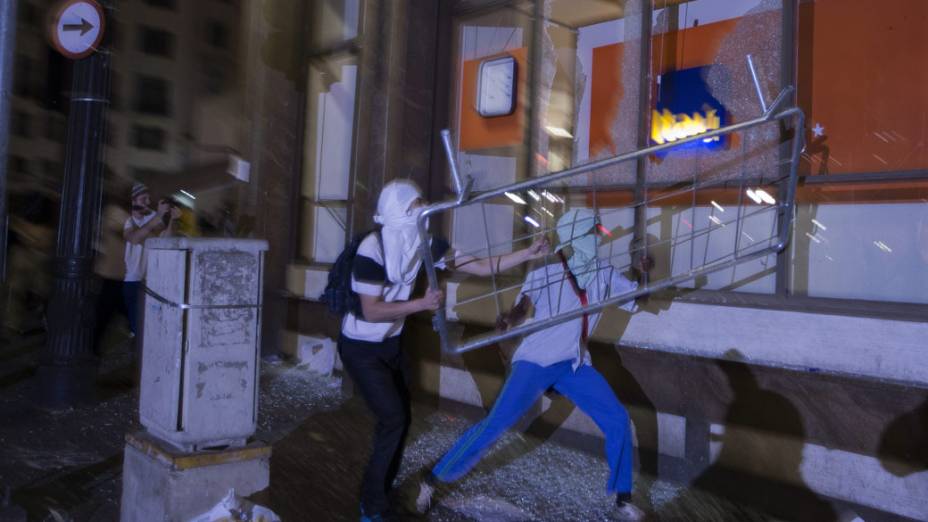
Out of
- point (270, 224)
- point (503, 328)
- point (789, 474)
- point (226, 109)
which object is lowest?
point (789, 474)

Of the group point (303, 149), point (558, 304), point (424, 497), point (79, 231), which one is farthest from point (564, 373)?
point (303, 149)

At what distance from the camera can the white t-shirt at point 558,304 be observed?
4.27m

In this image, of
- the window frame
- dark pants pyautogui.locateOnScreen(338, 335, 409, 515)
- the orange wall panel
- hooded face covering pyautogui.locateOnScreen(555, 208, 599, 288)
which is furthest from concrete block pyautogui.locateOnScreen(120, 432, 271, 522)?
the window frame

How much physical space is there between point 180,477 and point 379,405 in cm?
93

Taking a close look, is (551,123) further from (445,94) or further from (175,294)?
(175,294)

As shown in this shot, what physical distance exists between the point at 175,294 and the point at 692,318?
9.84 ft

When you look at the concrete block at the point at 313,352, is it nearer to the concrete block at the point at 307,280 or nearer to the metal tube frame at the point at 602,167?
the concrete block at the point at 307,280

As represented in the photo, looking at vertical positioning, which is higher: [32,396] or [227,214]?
[227,214]

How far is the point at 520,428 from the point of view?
604cm

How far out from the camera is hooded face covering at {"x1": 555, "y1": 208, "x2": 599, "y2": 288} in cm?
424

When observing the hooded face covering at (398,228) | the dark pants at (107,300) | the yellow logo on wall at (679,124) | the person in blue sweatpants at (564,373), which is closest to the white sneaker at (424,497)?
the person in blue sweatpants at (564,373)

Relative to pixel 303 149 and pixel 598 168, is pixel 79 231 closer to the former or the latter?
pixel 303 149

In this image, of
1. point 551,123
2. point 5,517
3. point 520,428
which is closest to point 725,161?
point 551,123

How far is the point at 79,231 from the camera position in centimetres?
670
